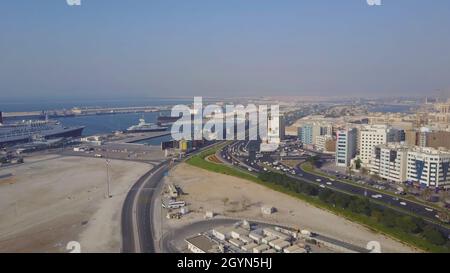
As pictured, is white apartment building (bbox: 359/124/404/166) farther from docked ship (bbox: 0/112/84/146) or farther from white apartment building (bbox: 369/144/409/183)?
docked ship (bbox: 0/112/84/146)

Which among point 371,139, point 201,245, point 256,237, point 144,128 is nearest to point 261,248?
point 256,237

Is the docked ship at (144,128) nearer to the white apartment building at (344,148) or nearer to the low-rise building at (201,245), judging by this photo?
the white apartment building at (344,148)

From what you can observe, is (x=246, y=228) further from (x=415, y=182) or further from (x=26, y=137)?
(x=26, y=137)

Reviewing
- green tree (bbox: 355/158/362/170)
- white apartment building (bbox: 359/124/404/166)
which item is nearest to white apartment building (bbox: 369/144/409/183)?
green tree (bbox: 355/158/362/170)

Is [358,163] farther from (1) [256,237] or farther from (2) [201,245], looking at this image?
(2) [201,245]

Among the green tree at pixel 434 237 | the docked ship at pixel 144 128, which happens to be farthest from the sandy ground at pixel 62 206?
the docked ship at pixel 144 128
